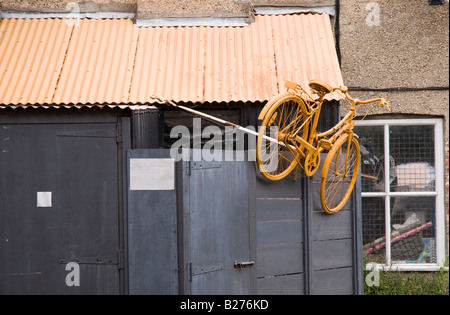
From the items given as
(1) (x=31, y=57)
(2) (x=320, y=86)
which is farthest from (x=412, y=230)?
(1) (x=31, y=57)

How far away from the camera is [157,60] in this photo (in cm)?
738

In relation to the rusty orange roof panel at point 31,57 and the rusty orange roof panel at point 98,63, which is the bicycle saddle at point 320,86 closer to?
the rusty orange roof panel at point 98,63

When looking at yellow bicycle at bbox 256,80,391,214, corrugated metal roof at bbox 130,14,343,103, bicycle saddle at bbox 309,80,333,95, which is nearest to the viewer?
yellow bicycle at bbox 256,80,391,214

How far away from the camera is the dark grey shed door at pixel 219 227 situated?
18.4ft

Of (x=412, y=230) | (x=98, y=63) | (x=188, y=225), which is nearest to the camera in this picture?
(x=188, y=225)

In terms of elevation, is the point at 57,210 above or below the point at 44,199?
below

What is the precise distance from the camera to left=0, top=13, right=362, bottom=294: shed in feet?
18.9

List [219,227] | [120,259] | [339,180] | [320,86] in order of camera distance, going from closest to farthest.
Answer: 1. [219,227]
2. [320,86]
3. [120,259]
4. [339,180]

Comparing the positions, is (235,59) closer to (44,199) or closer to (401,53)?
(401,53)

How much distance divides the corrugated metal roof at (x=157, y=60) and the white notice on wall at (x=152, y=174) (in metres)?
1.14

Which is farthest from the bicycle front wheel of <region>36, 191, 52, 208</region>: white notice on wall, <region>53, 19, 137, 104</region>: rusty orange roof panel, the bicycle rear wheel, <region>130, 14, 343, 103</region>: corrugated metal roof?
<region>36, 191, 52, 208</region>: white notice on wall

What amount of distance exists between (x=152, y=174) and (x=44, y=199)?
1.29 m

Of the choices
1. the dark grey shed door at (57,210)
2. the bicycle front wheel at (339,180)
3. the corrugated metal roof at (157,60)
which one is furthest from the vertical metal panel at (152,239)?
the bicycle front wheel at (339,180)

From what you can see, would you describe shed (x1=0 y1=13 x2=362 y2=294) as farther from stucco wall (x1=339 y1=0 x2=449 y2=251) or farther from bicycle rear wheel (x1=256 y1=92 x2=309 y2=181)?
stucco wall (x1=339 y1=0 x2=449 y2=251)
